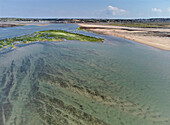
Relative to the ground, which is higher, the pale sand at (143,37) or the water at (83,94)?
the pale sand at (143,37)

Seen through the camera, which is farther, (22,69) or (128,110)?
(22,69)

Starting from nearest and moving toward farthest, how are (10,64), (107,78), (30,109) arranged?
(30,109)
(107,78)
(10,64)

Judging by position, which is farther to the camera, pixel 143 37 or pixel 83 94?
pixel 143 37

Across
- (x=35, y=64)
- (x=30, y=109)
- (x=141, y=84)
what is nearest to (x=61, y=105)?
(x=30, y=109)

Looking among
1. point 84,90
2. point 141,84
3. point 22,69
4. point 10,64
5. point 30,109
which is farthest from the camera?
point 10,64

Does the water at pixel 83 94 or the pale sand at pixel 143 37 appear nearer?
the water at pixel 83 94

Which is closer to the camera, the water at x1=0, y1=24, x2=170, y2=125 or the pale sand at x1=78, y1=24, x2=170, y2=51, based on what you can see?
the water at x1=0, y1=24, x2=170, y2=125

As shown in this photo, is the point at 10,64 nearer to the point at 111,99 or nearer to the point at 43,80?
the point at 43,80

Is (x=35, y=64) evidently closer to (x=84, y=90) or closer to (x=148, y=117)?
(x=84, y=90)

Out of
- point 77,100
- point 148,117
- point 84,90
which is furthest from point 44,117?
point 148,117

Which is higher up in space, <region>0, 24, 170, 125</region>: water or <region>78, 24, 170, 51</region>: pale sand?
<region>78, 24, 170, 51</region>: pale sand

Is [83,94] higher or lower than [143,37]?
lower
